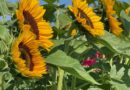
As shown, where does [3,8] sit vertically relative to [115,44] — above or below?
above

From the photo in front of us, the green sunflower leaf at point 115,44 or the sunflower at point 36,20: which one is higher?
the sunflower at point 36,20

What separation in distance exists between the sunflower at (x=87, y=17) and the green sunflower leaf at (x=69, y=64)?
7.4 inches

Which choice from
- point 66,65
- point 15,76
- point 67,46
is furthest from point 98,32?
point 15,76

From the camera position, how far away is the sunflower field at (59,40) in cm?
155

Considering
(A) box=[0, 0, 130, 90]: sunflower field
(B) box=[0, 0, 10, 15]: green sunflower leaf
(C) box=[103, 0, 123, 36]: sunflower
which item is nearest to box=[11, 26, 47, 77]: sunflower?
(A) box=[0, 0, 130, 90]: sunflower field

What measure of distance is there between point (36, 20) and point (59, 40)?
132 millimetres

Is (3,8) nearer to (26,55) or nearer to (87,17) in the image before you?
(26,55)

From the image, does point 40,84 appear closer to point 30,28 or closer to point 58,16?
point 58,16

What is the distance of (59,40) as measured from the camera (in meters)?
1.84

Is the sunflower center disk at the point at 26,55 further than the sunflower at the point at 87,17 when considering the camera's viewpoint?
No

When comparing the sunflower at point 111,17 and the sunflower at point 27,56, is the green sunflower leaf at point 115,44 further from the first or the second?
the sunflower at point 27,56

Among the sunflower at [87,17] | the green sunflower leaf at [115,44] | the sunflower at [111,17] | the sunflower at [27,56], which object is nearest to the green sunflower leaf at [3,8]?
the sunflower at [27,56]

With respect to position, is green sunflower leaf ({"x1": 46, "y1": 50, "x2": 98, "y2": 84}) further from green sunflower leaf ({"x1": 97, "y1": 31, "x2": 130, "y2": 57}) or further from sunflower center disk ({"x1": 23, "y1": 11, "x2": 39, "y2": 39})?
green sunflower leaf ({"x1": 97, "y1": 31, "x2": 130, "y2": 57})

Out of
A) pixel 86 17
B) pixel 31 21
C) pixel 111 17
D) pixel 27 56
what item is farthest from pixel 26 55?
pixel 111 17
